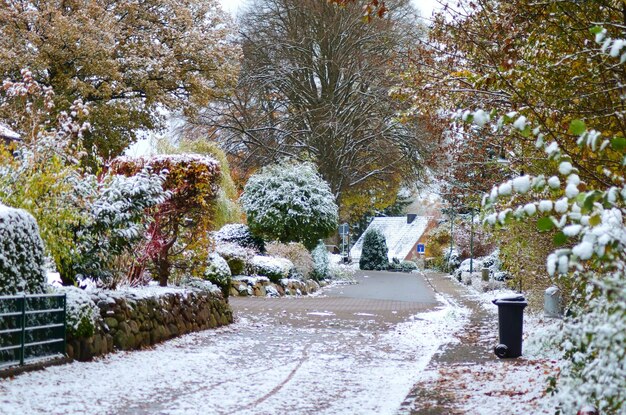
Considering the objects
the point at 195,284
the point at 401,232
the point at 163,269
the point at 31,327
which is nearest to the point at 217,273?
the point at 195,284

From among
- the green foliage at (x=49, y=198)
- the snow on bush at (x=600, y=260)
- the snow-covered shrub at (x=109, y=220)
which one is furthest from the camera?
the snow-covered shrub at (x=109, y=220)

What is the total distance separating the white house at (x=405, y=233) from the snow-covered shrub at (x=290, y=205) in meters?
35.8

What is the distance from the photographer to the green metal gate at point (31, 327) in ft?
27.9

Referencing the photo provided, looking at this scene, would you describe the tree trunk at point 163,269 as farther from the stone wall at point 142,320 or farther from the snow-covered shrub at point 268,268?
the snow-covered shrub at point 268,268

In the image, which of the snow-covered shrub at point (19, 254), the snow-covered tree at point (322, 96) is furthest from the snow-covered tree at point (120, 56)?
the snow-covered shrub at point (19, 254)

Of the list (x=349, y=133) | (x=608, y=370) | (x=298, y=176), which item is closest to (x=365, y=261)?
(x=349, y=133)

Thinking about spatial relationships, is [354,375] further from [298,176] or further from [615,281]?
[298,176]

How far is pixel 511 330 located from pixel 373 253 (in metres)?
36.5

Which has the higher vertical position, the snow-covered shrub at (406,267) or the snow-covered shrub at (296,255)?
the snow-covered shrub at (296,255)

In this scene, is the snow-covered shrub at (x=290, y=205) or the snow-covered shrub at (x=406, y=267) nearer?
the snow-covered shrub at (x=290, y=205)

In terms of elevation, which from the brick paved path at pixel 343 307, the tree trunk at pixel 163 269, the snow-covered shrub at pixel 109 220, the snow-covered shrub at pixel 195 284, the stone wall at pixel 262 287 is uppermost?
the snow-covered shrub at pixel 109 220

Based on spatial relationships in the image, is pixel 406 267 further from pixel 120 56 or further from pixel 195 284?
pixel 195 284

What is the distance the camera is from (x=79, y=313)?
31.6 feet

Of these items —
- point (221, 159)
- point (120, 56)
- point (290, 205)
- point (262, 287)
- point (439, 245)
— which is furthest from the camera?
point (439, 245)
